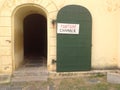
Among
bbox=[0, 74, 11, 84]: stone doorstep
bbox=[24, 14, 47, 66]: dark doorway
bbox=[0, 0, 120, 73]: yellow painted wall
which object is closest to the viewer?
bbox=[0, 74, 11, 84]: stone doorstep

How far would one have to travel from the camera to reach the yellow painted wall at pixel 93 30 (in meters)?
6.50

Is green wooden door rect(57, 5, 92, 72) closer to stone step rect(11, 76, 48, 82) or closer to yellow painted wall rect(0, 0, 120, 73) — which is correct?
yellow painted wall rect(0, 0, 120, 73)

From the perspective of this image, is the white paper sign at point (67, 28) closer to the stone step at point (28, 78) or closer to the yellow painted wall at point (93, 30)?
the yellow painted wall at point (93, 30)

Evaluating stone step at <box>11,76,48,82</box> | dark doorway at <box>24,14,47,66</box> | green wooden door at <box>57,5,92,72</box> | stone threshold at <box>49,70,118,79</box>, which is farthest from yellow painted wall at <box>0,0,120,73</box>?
dark doorway at <box>24,14,47,66</box>

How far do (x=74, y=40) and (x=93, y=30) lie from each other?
786 mm

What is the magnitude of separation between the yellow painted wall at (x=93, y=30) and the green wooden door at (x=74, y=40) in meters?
0.19

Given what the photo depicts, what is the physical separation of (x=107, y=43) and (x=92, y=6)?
4.70ft

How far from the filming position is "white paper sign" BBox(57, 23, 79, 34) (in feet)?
21.4

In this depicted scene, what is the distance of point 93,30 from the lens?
679cm

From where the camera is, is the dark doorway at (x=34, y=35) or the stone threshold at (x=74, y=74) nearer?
the stone threshold at (x=74, y=74)

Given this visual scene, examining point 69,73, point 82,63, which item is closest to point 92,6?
point 82,63

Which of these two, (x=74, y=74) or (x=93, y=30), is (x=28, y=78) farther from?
(x=93, y=30)

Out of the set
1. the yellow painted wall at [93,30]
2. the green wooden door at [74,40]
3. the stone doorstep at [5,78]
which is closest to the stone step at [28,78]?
the stone doorstep at [5,78]

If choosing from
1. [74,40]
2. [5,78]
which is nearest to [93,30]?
[74,40]
